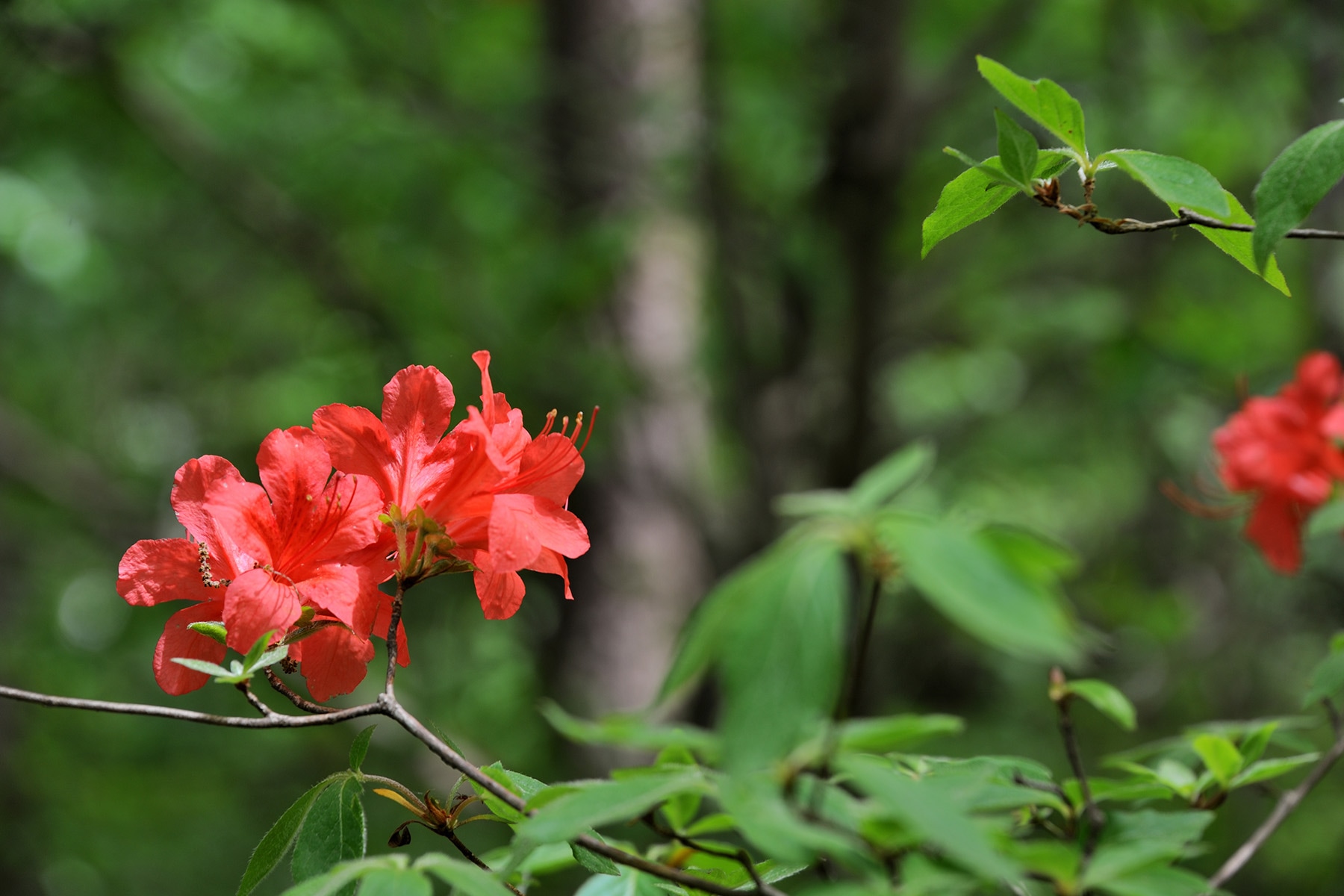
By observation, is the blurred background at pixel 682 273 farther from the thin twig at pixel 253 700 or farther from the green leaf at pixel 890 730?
the thin twig at pixel 253 700

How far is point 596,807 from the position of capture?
42cm

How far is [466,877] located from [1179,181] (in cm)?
47

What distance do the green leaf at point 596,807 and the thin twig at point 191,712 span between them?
0.46 ft

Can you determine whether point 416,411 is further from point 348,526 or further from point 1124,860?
point 1124,860

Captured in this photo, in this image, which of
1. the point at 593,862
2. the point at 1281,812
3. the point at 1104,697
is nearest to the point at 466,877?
the point at 593,862

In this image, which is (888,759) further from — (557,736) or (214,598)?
(557,736)

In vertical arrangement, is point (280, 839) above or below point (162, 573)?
below

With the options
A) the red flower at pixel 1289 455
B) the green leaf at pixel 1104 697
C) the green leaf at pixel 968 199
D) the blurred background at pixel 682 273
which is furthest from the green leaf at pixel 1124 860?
the blurred background at pixel 682 273

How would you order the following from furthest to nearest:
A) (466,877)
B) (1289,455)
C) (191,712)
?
(1289,455)
(191,712)
(466,877)

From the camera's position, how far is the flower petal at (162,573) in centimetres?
69

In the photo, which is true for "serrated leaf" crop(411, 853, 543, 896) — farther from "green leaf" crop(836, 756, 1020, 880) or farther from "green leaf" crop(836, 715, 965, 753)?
"green leaf" crop(836, 715, 965, 753)

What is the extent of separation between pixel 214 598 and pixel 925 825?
0.56m

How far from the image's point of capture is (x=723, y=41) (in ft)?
10.6

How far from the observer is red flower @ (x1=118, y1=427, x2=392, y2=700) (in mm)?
686
